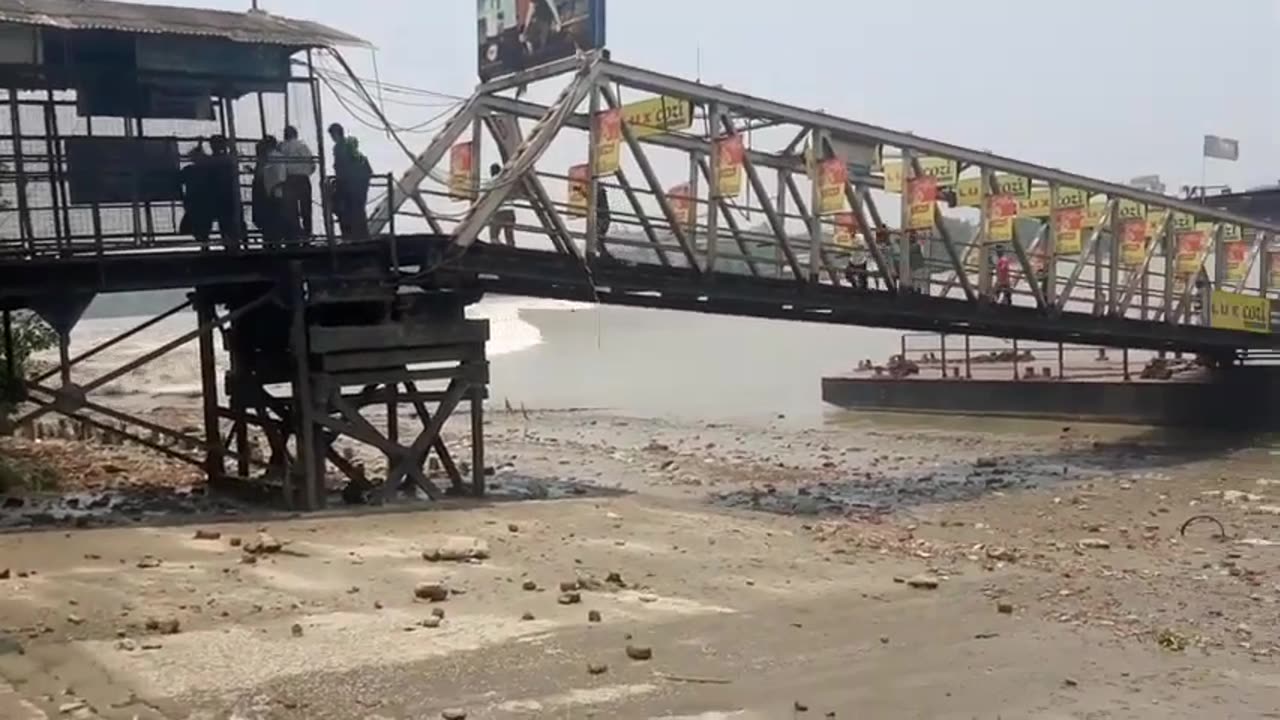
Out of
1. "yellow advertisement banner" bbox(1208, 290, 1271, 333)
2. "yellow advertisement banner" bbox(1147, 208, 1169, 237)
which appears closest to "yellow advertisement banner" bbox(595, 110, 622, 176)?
"yellow advertisement banner" bbox(1147, 208, 1169, 237)

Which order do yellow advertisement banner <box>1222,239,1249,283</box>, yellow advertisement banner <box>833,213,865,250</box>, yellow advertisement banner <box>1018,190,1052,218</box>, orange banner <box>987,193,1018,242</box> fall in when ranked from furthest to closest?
yellow advertisement banner <box>1222,239,1249,283</box>, yellow advertisement banner <box>1018,190,1052,218</box>, orange banner <box>987,193,1018,242</box>, yellow advertisement banner <box>833,213,865,250</box>

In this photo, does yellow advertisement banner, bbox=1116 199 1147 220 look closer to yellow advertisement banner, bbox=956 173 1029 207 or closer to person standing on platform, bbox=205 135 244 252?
yellow advertisement banner, bbox=956 173 1029 207

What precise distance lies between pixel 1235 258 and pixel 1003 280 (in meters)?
6.88

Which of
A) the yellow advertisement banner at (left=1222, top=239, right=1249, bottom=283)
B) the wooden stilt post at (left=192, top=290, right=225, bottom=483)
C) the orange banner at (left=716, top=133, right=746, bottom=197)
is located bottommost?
the wooden stilt post at (left=192, top=290, right=225, bottom=483)

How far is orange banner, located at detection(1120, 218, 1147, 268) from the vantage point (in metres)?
24.2

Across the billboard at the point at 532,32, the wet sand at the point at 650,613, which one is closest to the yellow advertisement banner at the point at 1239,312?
the wet sand at the point at 650,613

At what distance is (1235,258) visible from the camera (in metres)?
27.5

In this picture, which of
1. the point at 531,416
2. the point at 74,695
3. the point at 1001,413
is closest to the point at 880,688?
the point at 74,695

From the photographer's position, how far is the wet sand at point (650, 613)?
725 cm

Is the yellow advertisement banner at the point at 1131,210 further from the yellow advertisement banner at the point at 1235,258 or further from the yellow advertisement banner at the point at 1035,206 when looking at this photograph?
the yellow advertisement banner at the point at 1235,258

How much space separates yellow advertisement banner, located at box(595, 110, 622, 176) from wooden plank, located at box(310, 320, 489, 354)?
2.97m

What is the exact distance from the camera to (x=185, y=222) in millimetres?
13250

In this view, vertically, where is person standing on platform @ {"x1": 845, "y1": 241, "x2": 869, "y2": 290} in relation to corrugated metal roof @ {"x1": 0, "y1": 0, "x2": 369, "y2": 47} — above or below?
below

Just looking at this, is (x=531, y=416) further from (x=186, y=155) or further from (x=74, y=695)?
(x=74, y=695)
